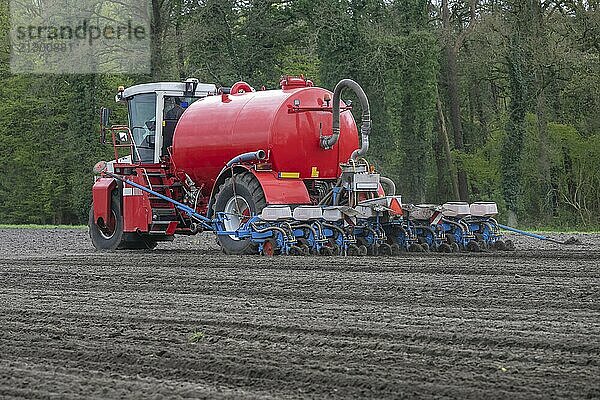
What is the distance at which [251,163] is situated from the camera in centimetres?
1600

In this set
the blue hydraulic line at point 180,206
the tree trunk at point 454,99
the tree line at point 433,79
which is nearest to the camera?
the blue hydraulic line at point 180,206

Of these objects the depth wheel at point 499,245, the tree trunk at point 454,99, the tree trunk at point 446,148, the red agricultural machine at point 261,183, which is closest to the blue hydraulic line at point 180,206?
the red agricultural machine at point 261,183

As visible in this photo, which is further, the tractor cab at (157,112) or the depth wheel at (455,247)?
the tractor cab at (157,112)

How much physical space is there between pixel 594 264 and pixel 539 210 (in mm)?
22398

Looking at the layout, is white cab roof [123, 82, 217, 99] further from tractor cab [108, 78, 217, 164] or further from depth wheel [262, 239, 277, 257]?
depth wheel [262, 239, 277, 257]

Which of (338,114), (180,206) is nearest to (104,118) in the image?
(180,206)

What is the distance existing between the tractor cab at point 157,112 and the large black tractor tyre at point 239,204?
7.67ft

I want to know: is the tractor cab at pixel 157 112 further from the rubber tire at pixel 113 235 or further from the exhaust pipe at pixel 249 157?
the exhaust pipe at pixel 249 157

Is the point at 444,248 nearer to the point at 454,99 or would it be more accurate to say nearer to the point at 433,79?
the point at 433,79

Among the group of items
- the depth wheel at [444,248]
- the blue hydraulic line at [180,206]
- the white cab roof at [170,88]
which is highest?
the white cab roof at [170,88]

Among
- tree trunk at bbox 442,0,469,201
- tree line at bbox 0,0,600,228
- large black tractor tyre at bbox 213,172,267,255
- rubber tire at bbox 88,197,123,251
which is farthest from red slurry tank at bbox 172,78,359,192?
tree trunk at bbox 442,0,469,201

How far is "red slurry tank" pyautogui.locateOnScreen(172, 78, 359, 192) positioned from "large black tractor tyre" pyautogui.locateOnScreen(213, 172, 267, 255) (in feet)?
1.50

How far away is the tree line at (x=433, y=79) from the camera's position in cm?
3341

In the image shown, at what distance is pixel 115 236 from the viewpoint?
1861cm
